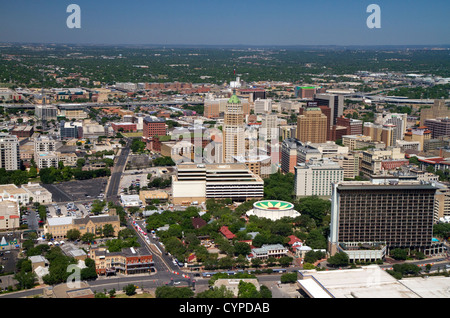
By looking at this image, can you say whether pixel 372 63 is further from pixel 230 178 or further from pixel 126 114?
pixel 230 178

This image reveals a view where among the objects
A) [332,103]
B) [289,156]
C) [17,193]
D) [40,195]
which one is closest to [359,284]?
[40,195]

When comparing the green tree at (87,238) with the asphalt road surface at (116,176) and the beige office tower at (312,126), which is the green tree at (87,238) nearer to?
the asphalt road surface at (116,176)

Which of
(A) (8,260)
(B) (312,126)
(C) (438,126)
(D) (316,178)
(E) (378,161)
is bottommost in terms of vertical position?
(A) (8,260)

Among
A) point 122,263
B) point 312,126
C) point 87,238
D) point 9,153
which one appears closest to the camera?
point 122,263

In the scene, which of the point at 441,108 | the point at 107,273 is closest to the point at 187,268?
the point at 107,273

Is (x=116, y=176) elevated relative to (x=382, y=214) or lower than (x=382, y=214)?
lower

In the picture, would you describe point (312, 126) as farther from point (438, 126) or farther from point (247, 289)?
point (247, 289)
